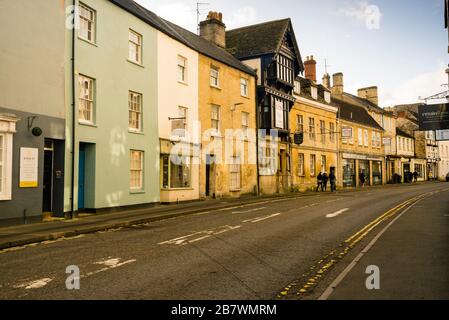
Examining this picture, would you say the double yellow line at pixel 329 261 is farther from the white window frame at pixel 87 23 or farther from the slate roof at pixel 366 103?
the slate roof at pixel 366 103

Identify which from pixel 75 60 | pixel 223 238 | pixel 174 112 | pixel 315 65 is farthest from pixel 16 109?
pixel 315 65

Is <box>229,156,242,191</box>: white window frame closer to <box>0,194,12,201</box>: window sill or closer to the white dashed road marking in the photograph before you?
the white dashed road marking

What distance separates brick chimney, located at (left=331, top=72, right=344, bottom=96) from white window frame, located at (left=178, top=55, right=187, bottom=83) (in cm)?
3144

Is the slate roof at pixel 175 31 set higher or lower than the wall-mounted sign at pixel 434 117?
higher

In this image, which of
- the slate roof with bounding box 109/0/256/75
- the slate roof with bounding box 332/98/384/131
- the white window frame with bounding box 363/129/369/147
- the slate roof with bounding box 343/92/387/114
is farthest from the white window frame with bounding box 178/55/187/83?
the slate roof with bounding box 343/92/387/114

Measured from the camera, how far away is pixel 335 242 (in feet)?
34.0

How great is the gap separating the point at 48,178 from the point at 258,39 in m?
23.0

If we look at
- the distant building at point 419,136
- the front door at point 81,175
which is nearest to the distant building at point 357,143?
the distant building at point 419,136

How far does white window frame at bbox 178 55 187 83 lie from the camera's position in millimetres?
23703

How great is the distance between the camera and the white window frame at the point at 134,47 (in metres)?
19.9

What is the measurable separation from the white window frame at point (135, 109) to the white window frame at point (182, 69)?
4.02 m

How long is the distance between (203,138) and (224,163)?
2.91 meters

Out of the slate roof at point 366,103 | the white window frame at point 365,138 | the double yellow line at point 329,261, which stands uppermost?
the slate roof at point 366,103
